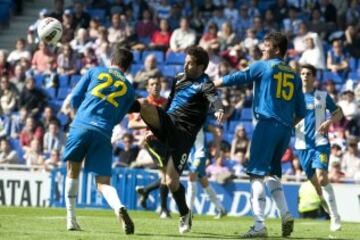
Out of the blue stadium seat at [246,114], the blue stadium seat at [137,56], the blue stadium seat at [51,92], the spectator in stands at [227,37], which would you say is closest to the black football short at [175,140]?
the blue stadium seat at [246,114]

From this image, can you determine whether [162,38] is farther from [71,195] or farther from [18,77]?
[71,195]

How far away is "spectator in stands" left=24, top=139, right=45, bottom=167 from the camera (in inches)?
926

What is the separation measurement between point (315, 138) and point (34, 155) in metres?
10.2

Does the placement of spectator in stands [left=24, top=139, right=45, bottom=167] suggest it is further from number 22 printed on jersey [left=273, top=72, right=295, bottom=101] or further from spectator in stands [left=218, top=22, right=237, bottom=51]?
number 22 printed on jersey [left=273, top=72, right=295, bottom=101]

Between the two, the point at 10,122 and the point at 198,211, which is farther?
the point at 10,122

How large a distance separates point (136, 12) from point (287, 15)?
431 centimetres

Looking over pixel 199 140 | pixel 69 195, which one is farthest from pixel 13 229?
pixel 199 140

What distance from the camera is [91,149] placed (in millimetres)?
12281

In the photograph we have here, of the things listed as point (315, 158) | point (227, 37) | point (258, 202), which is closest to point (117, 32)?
point (227, 37)

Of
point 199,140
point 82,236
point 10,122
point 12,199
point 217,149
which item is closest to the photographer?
point 82,236

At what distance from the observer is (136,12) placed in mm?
28547

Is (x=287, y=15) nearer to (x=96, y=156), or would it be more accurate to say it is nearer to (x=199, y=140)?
(x=199, y=140)

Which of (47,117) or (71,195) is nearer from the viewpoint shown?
(71,195)

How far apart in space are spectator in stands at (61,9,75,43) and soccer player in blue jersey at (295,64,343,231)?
45.1ft
